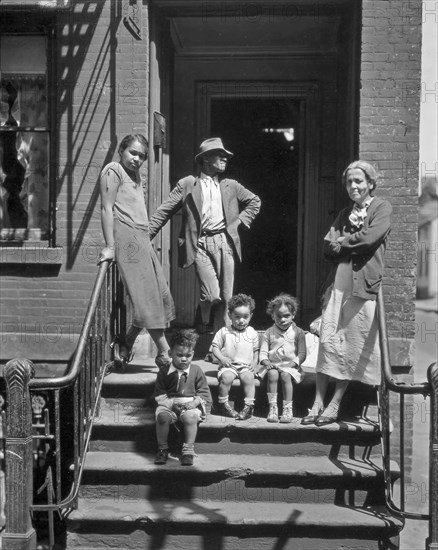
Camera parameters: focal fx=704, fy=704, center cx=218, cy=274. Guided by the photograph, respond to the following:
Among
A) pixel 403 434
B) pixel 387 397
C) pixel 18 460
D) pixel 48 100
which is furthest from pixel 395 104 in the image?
pixel 18 460

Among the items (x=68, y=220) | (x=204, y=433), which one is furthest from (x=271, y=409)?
(x=68, y=220)

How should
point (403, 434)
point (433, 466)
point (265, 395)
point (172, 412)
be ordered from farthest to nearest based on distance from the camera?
point (265, 395) < point (172, 412) < point (403, 434) < point (433, 466)

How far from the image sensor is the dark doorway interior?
29.2ft

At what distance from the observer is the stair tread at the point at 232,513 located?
185 inches

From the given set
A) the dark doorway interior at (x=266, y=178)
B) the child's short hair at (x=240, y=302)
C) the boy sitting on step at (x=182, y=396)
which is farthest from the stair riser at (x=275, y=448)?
the dark doorway interior at (x=266, y=178)

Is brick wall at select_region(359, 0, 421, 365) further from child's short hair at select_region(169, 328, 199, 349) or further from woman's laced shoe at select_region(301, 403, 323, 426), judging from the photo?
child's short hair at select_region(169, 328, 199, 349)

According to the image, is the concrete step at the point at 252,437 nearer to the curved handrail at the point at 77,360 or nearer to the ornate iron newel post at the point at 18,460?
the curved handrail at the point at 77,360

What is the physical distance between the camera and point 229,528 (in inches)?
187

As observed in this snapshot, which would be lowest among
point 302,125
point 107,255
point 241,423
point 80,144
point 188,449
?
point 188,449

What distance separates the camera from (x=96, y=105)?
6.50m

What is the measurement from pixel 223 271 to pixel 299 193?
2.68 meters

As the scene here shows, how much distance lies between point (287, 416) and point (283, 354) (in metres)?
0.48

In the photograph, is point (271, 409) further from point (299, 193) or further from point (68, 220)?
point (299, 193)

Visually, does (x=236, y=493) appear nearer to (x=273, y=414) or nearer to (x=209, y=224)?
(x=273, y=414)
